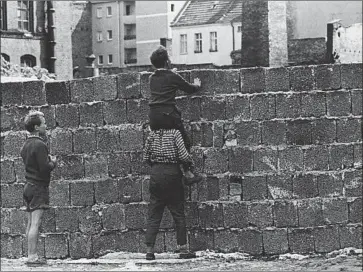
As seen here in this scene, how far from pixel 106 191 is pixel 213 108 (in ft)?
5.53

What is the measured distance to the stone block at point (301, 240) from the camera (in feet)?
33.3

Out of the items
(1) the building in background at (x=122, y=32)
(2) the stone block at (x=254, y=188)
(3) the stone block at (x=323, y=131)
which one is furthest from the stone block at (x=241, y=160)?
(1) the building in background at (x=122, y=32)

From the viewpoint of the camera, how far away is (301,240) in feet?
33.3

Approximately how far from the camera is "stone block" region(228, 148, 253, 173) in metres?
10.3

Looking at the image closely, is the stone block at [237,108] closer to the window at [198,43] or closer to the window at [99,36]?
the window at [198,43]

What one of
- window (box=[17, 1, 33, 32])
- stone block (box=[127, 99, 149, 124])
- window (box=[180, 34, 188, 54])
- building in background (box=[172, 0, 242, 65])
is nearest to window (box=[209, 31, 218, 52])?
building in background (box=[172, 0, 242, 65])

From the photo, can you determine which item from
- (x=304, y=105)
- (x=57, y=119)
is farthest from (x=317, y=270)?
(x=57, y=119)

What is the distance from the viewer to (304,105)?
10.2m

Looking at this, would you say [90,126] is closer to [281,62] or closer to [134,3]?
[281,62]

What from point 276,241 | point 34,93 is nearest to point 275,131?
point 276,241

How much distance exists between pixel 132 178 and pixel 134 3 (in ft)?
202

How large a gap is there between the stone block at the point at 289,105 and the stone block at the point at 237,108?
36 cm

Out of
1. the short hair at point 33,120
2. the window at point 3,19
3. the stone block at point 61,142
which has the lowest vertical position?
the stone block at point 61,142

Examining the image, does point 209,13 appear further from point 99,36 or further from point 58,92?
point 58,92
